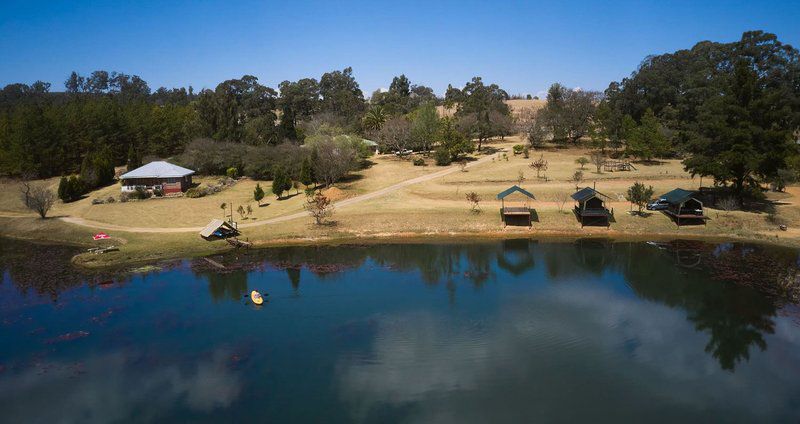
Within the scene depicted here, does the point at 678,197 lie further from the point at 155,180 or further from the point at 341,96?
the point at 341,96

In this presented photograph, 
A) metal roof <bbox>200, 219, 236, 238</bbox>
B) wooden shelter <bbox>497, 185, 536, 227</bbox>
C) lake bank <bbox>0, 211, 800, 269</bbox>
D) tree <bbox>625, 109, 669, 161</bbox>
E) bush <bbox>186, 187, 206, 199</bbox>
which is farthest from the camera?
tree <bbox>625, 109, 669, 161</bbox>

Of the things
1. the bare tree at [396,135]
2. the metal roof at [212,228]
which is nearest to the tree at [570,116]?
the bare tree at [396,135]

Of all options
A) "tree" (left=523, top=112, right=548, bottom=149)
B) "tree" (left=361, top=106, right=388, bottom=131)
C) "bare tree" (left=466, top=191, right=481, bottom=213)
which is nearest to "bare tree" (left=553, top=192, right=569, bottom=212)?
"bare tree" (left=466, top=191, right=481, bottom=213)

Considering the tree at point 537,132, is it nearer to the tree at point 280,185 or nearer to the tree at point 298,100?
the tree at point 280,185

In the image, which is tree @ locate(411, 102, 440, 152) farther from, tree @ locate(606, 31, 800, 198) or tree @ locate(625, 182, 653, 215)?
tree @ locate(625, 182, 653, 215)

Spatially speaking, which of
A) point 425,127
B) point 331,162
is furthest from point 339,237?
point 425,127

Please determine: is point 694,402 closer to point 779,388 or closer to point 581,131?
point 779,388

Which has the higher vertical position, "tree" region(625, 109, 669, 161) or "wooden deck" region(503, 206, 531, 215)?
"tree" region(625, 109, 669, 161)
